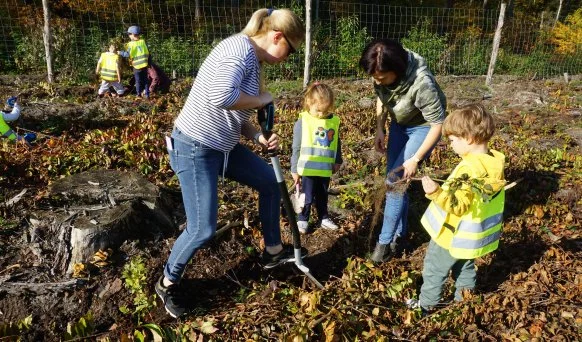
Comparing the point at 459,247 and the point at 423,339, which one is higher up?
the point at 459,247

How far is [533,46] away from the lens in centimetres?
1490

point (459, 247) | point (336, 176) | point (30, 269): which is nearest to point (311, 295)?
point (459, 247)

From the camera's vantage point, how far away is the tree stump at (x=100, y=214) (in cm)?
331

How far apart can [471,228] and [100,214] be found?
8.48 ft

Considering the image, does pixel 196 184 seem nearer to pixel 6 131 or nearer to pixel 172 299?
pixel 172 299

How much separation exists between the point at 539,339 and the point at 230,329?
72.2 inches

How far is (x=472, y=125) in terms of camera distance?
2672 millimetres

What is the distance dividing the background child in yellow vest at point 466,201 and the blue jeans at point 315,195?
1275mm

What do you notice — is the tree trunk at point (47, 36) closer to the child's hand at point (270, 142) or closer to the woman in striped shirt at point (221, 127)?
the woman in striped shirt at point (221, 127)

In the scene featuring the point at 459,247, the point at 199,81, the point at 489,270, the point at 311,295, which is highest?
the point at 199,81

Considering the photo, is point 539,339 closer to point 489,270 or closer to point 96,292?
point 489,270

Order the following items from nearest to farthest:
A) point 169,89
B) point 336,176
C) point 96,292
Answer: point 96,292
point 336,176
point 169,89

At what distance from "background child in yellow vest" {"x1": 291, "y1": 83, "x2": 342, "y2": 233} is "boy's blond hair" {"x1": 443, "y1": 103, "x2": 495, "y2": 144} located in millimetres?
1308

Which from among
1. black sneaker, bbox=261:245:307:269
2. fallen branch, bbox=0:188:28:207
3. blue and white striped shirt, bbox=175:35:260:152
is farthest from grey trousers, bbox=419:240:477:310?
fallen branch, bbox=0:188:28:207
